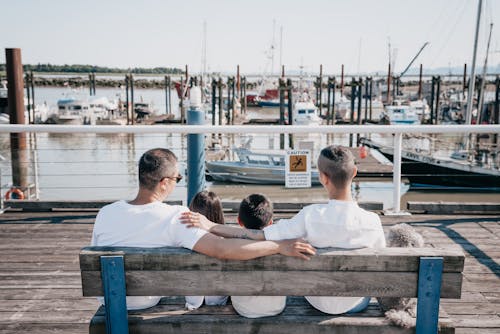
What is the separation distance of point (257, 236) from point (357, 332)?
24.0 inches

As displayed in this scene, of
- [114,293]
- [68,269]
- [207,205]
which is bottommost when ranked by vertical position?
Result: [68,269]

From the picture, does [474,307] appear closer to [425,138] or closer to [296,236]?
[296,236]

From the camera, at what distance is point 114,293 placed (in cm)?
199

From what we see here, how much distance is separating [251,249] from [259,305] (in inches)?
15.4

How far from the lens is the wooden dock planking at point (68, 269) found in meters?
3.00

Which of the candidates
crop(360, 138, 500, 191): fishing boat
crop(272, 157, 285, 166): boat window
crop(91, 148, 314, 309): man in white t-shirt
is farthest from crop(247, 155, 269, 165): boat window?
crop(91, 148, 314, 309): man in white t-shirt

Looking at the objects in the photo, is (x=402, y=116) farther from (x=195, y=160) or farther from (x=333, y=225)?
(x=333, y=225)

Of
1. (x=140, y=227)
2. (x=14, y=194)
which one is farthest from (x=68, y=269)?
(x=14, y=194)

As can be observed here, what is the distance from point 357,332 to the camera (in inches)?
82.0

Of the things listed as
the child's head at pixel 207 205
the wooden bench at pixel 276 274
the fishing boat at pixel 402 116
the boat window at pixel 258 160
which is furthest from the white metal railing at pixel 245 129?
the fishing boat at pixel 402 116

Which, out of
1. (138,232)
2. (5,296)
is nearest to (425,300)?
(138,232)

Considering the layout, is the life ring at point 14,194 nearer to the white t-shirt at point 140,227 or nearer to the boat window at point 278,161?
the white t-shirt at point 140,227

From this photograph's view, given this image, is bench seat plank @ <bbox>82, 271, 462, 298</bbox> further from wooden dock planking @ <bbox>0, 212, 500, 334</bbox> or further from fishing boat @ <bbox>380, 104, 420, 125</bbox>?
fishing boat @ <bbox>380, 104, 420, 125</bbox>

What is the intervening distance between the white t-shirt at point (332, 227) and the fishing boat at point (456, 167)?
750 inches
